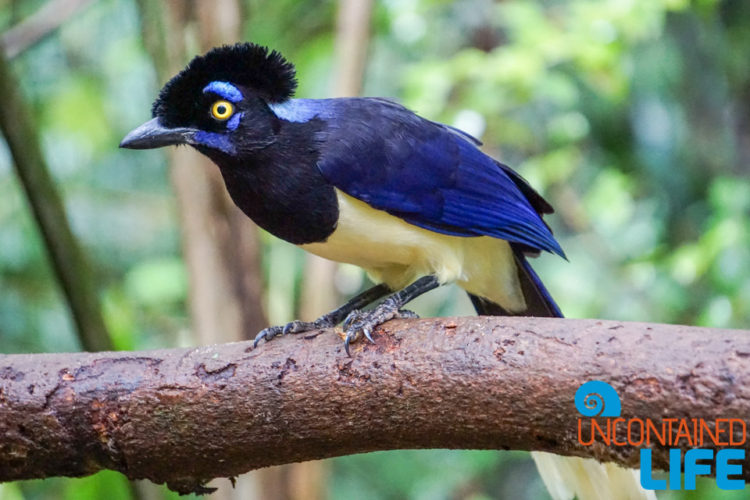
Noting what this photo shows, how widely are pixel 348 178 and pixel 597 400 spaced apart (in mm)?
1099

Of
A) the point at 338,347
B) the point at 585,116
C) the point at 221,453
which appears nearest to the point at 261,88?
the point at 338,347

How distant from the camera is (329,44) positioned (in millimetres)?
5805

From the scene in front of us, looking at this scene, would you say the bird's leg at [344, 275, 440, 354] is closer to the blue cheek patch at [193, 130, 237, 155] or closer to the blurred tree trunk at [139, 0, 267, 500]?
the blue cheek patch at [193, 130, 237, 155]

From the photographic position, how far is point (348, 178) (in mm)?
2715

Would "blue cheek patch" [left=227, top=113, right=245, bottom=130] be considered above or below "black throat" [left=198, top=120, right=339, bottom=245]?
above

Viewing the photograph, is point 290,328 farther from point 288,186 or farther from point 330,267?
point 330,267

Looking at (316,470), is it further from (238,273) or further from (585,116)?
(585,116)

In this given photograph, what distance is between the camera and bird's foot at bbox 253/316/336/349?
254 centimetres

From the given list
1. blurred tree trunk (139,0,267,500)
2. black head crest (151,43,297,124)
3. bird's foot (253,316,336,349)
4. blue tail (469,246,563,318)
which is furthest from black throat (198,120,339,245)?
blurred tree trunk (139,0,267,500)

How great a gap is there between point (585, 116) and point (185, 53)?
321cm
